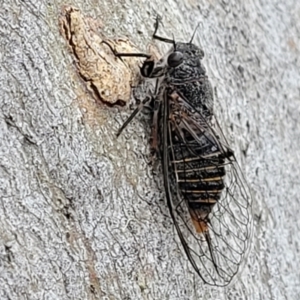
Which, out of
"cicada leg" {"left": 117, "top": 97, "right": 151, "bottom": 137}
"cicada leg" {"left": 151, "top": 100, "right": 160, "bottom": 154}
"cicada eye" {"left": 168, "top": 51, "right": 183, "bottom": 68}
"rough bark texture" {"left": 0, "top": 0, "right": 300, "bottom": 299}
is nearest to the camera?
"rough bark texture" {"left": 0, "top": 0, "right": 300, "bottom": 299}

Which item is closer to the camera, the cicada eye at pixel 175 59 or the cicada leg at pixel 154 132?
the cicada leg at pixel 154 132

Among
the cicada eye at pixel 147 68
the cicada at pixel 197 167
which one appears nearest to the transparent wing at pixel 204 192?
the cicada at pixel 197 167

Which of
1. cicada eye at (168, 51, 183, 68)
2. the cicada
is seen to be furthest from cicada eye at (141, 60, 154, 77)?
cicada eye at (168, 51, 183, 68)

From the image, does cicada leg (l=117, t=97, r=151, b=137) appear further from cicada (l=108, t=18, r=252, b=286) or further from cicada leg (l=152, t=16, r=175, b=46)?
cicada leg (l=152, t=16, r=175, b=46)

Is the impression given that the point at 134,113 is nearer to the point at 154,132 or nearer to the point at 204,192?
the point at 154,132

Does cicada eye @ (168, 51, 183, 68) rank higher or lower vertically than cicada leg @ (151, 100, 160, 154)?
higher

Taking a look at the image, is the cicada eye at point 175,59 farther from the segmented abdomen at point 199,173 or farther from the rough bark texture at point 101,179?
the segmented abdomen at point 199,173

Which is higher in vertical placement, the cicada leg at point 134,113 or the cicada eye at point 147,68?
the cicada eye at point 147,68

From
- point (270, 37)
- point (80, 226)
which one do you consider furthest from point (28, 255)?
point (270, 37)
